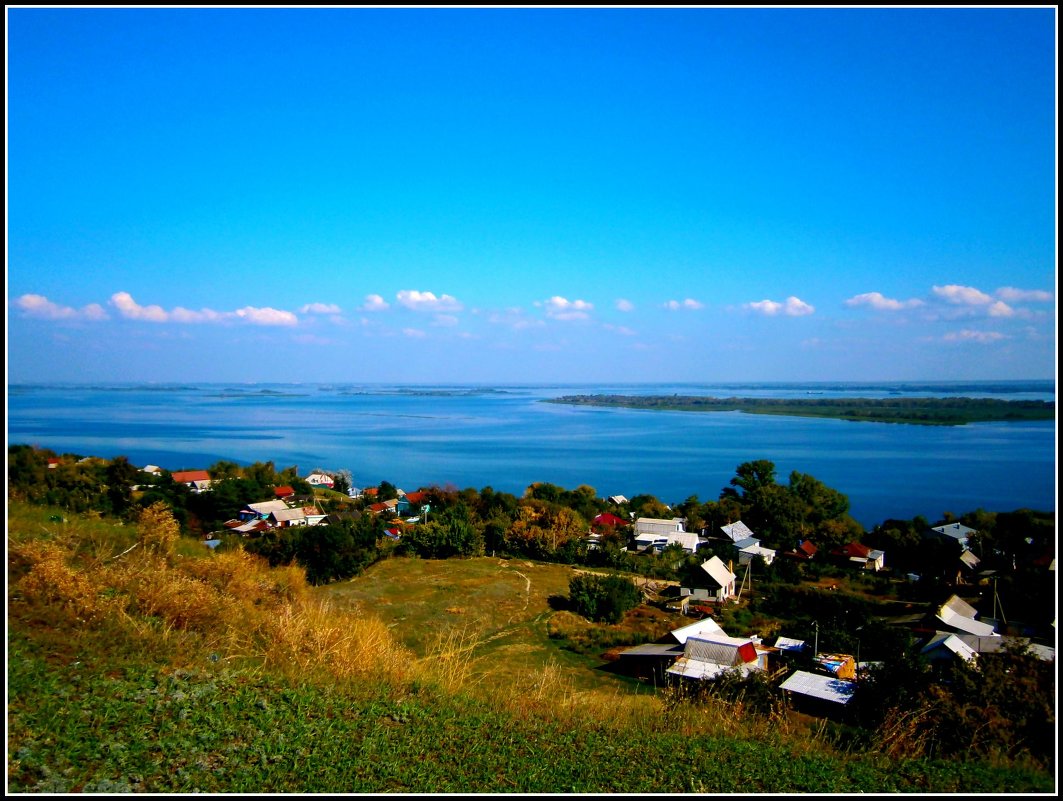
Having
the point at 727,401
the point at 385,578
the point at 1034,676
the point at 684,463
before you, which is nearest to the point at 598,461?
the point at 684,463

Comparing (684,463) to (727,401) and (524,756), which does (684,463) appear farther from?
(727,401)

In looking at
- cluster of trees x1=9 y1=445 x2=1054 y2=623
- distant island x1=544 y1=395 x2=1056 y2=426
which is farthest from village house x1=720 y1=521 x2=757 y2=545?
distant island x1=544 y1=395 x2=1056 y2=426

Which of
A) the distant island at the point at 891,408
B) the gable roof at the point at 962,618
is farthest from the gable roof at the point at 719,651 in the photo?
the distant island at the point at 891,408

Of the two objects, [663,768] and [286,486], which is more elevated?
[663,768]

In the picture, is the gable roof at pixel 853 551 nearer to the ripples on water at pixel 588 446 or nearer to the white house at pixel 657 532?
the white house at pixel 657 532

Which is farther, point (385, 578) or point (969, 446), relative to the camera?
point (969, 446)

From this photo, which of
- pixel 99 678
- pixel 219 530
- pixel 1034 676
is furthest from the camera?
pixel 219 530

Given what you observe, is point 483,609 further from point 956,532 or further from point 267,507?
point 956,532

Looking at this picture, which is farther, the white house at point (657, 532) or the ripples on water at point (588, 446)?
the ripples on water at point (588, 446)
